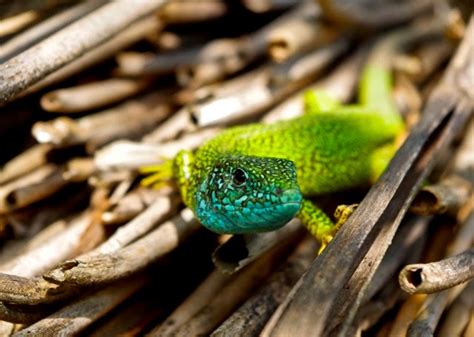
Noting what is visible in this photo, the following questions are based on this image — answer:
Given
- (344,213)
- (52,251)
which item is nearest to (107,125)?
(52,251)

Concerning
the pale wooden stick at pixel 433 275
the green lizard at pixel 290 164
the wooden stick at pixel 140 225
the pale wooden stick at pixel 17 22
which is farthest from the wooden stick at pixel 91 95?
the pale wooden stick at pixel 433 275

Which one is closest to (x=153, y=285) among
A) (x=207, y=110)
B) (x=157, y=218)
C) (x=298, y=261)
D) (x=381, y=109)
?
(x=157, y=218)

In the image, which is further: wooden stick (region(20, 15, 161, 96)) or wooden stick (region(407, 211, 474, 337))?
wooden stick (region(20, 15, 161, 96))

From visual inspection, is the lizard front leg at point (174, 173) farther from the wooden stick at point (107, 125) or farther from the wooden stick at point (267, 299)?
the wooden stick at point (267, 299)

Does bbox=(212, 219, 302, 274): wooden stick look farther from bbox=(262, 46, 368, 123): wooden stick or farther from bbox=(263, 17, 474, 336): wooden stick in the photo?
bbox=(262, 46, 368, 123): wooden stick

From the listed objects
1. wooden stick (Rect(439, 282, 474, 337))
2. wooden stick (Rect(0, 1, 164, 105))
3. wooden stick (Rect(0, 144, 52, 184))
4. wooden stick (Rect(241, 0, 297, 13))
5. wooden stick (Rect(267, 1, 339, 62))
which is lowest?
wooden stick (Rect(439, 282, 474, 337))

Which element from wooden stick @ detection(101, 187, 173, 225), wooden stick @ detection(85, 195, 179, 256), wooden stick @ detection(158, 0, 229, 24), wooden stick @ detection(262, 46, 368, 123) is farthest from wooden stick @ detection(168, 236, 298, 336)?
wooden stick @ detection(158, 0, 229, 24)
